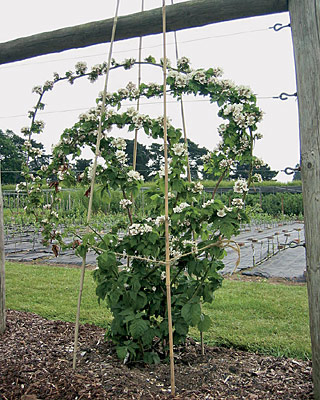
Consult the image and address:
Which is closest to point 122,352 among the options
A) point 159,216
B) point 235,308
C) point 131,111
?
point 159,216

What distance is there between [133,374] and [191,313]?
1.60 ft

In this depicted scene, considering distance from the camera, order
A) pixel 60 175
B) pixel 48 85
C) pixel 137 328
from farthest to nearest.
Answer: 1. pixel 48 85
2. pixel 60 175
3. pixel 137 328

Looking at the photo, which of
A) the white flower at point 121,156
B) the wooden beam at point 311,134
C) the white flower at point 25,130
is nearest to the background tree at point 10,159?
the white flower at point 25,130

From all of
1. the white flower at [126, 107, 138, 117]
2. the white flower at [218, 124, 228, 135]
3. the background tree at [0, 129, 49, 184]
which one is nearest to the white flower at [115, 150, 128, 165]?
the white flower at [126, 107, 138, 117]

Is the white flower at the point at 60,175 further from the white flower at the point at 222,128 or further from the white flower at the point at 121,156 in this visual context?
the white flower at the point at 222,128

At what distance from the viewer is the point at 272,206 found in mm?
16453

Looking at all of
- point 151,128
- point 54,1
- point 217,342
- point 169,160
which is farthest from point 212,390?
point 54,1

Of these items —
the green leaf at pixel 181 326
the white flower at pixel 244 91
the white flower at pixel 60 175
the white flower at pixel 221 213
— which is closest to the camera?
the white flower at pixel 221 213

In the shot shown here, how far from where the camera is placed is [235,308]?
346cm

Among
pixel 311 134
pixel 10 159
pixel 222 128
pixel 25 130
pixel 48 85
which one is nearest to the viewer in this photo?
pixel 311 134

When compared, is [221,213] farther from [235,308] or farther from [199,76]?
[235,308]

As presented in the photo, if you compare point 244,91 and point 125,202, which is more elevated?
point 244,91

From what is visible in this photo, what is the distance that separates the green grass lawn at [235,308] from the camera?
262 cm

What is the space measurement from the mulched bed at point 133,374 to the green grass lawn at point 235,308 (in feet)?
0.88
